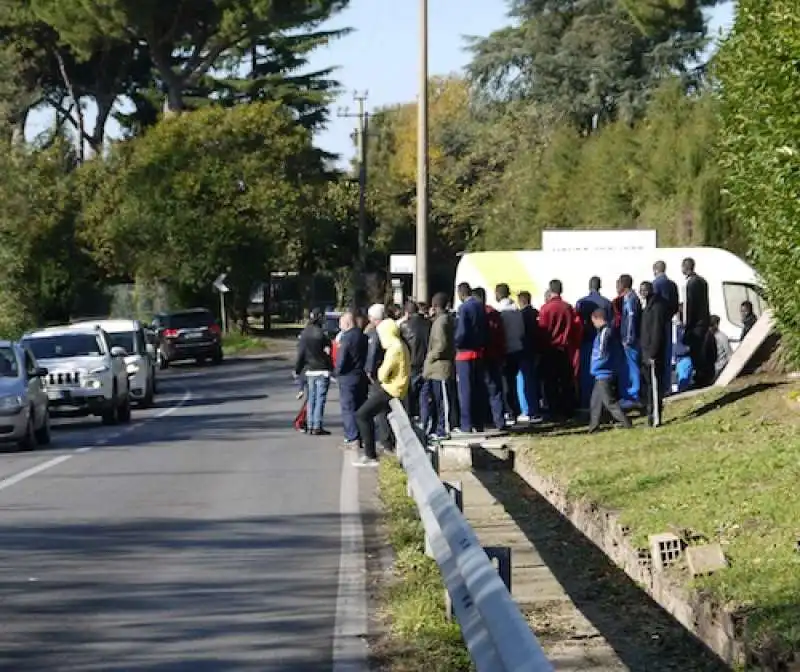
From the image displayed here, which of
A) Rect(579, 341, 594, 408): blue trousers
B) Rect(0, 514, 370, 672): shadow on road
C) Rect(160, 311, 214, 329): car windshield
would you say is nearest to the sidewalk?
Rect(0, 514, 370, 672): shadow on road

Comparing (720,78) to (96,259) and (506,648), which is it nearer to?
(506,648)

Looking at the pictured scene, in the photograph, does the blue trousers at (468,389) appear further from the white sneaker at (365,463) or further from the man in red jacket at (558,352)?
the white sneaker at (365,463)

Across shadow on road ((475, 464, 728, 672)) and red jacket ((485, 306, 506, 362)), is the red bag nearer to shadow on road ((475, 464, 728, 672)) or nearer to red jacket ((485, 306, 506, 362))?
red jacket ((485, 306, 506, 362))

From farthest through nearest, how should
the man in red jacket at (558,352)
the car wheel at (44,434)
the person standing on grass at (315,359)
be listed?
the car wheel at (44,434) < the person standing on grass at (315,359) < the man in red jacket at (558,352)

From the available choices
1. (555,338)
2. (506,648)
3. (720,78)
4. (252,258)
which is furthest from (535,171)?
(506,648)

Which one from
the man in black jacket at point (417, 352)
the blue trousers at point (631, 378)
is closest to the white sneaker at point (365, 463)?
the man in black jacket at point (417, 352)

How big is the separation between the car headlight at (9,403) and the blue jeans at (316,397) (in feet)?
12.7

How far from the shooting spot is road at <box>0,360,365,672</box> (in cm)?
892

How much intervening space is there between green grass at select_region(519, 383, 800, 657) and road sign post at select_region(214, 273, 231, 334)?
38.1 meters

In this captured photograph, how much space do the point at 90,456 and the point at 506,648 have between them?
16.3 meters

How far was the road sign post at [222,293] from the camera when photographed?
58.2 m

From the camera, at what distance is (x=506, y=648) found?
5461 mm

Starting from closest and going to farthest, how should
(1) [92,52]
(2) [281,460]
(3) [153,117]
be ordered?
(2) [281,460], (1) [92,52], (3) [153,117]

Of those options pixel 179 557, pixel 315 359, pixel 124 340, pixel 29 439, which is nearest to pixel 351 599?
pixel 179 557
